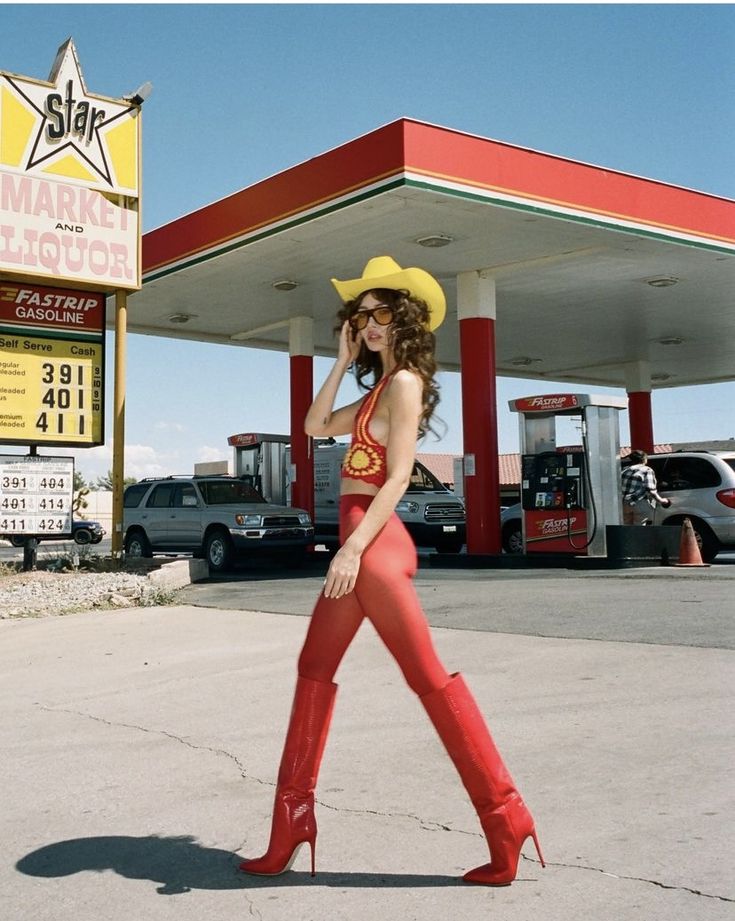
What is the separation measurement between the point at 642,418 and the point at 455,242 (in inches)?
598

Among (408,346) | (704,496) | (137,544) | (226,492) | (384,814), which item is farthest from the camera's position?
(137,544)

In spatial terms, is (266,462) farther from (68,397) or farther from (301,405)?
(68,397)

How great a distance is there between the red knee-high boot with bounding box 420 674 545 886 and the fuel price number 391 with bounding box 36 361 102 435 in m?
13.2

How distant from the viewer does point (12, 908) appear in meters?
3.41

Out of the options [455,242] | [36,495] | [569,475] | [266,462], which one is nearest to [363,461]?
[36,495]

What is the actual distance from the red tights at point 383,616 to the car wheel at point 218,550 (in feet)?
49.2

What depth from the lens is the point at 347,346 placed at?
12.5 ft

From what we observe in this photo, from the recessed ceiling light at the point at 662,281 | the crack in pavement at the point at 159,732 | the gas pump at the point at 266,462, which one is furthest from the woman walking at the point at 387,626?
the gas pump at the point at 266,462

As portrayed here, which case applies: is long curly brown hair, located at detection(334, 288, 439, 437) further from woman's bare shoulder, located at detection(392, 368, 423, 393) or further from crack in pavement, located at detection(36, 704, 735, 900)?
crack in pavement, located at detection(36, 704, 735, 900)

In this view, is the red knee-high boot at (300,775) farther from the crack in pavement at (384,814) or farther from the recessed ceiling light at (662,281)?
the recessed ceiling light at (662,281)

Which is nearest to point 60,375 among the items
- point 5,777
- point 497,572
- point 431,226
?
point 431,226

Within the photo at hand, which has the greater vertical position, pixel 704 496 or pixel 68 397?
pixel 68 397

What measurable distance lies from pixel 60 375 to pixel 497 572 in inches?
293

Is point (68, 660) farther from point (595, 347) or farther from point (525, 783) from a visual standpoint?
point (595, 347)
